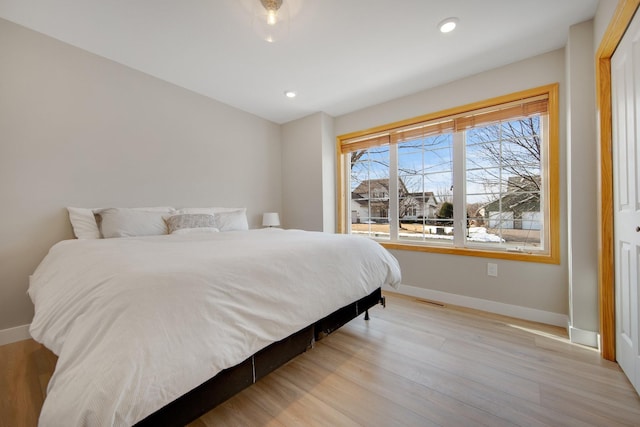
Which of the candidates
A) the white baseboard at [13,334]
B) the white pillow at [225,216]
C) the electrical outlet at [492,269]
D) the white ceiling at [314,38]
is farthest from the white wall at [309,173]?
the white baseboard at [13,334]

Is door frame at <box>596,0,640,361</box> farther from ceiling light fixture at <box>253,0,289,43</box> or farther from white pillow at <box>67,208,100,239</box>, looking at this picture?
white pillow at <box>67,208,100,239</box>

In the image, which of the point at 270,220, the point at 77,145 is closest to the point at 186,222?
the point at 77,145

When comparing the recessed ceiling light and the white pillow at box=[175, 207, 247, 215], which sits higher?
the recessed ceiling light

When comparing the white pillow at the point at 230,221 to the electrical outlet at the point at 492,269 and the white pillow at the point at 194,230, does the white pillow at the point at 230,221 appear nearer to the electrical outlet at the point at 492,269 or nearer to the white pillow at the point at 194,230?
the white pillow at the point at 194,230

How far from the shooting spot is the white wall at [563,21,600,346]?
1824 millimetres

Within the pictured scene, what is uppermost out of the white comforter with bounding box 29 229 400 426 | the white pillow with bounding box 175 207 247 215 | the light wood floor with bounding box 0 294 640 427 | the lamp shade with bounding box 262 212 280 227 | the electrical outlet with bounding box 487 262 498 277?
the white pillow with bounding box 175 207 247 215

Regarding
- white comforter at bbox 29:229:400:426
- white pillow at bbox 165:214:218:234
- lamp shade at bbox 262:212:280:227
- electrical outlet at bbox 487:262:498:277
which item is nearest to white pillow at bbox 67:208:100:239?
white pillow at bbox 165:214:218:234

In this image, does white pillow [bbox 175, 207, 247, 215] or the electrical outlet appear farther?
white pillow [bbox 175, 207, 247, 215]

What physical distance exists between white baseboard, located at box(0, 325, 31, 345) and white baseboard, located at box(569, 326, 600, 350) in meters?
4.28

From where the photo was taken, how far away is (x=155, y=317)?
0.86 metres

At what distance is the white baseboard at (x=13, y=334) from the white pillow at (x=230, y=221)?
166 centimetres

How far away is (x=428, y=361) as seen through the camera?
1659mm

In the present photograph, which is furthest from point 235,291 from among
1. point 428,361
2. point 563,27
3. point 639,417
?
point 563,27

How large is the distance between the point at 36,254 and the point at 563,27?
459 centimetres
